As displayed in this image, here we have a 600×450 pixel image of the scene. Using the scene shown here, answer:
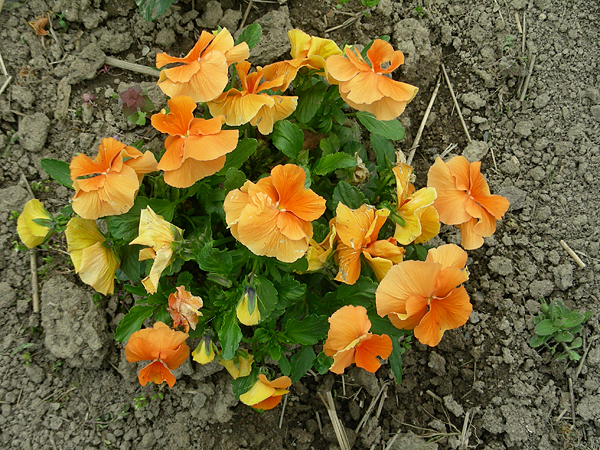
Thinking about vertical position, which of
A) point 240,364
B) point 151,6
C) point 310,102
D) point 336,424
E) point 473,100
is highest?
point 151,6

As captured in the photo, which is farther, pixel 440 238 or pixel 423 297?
pixel 440 238

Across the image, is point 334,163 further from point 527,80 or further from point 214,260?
point 527,80

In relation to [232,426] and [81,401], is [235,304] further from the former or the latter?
[81,401]

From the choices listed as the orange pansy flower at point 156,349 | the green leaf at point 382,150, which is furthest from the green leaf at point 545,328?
the orange pansy flower at point 156,349

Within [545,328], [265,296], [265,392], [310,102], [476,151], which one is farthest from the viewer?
[476,151]

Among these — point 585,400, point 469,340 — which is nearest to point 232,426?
point 469,340

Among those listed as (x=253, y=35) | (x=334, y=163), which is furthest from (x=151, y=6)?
(x=334, y=163)

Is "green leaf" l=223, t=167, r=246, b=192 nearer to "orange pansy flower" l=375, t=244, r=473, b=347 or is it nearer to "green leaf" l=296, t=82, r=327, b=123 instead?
"green leaf" l=296, t=82, r=327, b=123

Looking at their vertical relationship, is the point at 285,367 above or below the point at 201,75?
below

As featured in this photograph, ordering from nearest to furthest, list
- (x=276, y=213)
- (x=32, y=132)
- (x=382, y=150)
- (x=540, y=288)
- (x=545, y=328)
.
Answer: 1. (x=276, y=213)
2. (x=382, y=150)
3. (x=32, y=132)
4. (x=545, y=328)
5. (x=540, y=288)

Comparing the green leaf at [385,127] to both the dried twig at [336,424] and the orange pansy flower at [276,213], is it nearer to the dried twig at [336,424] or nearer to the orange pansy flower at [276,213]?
the orange pansy flower at [276,213]
